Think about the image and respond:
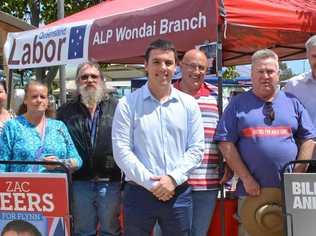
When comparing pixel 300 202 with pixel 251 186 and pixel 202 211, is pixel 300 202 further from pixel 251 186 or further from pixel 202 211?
pixel 202 211

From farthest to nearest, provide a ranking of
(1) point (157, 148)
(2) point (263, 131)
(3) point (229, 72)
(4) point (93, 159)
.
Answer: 1. (3) point (229, 72)
2. (4) point (93, 159)
3. (2) point (263, 131)
4. (1) point (157, 148)

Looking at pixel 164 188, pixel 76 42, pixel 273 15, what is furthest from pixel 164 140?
pixel 76 42

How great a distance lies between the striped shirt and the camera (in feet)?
14.4

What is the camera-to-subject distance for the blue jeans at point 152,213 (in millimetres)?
3697

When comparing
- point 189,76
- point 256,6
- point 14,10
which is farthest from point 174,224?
point 14,10

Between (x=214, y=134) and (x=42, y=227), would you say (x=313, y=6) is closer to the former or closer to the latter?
(x=214, y=134)

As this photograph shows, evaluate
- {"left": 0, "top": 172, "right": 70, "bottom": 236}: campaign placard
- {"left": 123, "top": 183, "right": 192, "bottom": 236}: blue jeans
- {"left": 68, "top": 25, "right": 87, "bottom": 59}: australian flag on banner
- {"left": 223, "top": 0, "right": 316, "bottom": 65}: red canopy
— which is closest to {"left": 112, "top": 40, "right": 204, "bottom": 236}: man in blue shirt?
{"left": 123, "top": 183, "right": 192, "bottom": 236}: blue jeans

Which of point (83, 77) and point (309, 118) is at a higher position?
point (83, 77)

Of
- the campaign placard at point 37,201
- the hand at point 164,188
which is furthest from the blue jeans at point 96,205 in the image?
the hand at point 164,188

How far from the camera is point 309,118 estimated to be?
4.22 metres

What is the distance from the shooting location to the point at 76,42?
623 centimetres

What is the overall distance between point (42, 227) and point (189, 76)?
164 cm

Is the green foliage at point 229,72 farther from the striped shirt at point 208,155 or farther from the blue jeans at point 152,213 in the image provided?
the blue jeans at point 152,213

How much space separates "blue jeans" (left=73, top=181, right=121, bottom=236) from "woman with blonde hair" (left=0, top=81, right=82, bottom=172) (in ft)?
1.05
